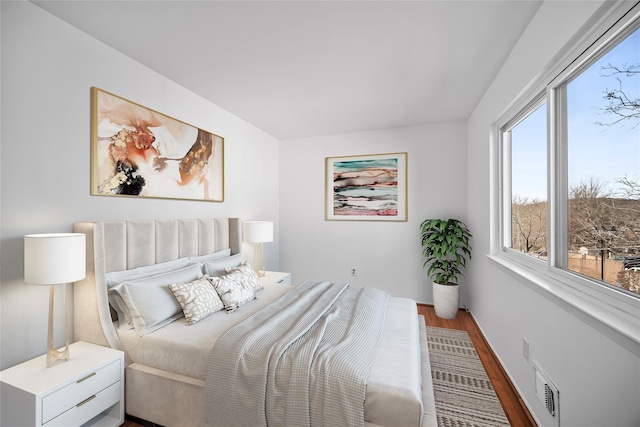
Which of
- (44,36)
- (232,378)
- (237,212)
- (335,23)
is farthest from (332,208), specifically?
(44,36)

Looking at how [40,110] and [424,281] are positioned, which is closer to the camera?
[40,110]

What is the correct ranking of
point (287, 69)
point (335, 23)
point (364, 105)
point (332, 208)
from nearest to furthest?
1. point (335, 23)
2. point (287, 69)
3. point (364, 105)
4. point (332, 208)

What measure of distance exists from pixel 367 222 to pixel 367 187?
553 millimetres

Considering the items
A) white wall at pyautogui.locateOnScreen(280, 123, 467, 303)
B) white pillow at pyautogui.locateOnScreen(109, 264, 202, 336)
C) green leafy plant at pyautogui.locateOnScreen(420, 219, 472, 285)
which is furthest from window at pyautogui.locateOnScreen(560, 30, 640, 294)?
white pillow at pyautogui.locateOnScreen(109, 264, 202, 336)

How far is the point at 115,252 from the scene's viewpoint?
6.46 feet

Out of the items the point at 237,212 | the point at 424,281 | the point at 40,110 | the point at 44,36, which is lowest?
the point at 424,281

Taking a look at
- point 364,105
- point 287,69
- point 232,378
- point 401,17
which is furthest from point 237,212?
point 401,17

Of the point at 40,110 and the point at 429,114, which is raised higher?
the point at 429,114

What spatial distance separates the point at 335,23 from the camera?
5.90 feet

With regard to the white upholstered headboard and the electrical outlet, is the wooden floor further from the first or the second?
the white upholstered headboard

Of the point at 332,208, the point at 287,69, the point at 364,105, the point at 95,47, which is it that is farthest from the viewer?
the point at 332,208

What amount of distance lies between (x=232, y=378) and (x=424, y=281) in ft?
10.3

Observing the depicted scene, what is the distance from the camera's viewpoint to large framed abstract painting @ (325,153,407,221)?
3.99 metres

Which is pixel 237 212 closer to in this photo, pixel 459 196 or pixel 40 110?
pixel 40 110
